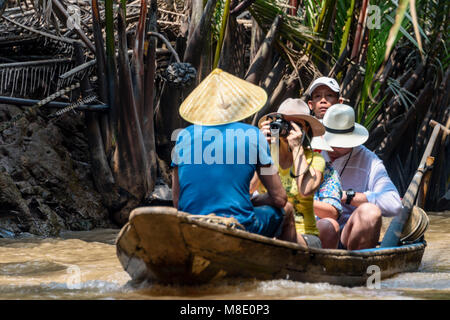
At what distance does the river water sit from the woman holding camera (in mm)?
370

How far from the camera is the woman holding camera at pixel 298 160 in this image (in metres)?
3.39

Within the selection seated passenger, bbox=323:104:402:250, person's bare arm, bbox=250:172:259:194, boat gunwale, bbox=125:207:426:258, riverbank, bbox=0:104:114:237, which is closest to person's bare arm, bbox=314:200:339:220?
seated passenger, bbox=323:104:402:250

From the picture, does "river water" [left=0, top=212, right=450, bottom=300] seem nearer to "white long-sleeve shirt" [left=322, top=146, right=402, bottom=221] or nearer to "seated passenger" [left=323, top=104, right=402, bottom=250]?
"seated passenger" [left=323, top=104, right=402, bottom=250]

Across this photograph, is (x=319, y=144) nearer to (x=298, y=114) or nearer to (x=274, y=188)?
(x=298, y=114)

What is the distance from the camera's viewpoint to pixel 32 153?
6496 mm

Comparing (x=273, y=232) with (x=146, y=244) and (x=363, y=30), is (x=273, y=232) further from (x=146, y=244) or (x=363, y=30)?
(x=363, y=30)

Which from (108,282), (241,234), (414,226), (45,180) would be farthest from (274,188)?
(45,180)

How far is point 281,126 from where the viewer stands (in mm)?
3418

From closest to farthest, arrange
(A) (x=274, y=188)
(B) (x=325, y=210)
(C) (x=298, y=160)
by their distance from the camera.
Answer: (A) (x=274, y=188) → (C) (x=298, y=160) → (B) (x=325, y=210)

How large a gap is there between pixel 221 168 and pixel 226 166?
26 mm

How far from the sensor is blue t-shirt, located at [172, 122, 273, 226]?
9.85 feet

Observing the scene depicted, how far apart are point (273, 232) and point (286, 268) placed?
0.66ft
